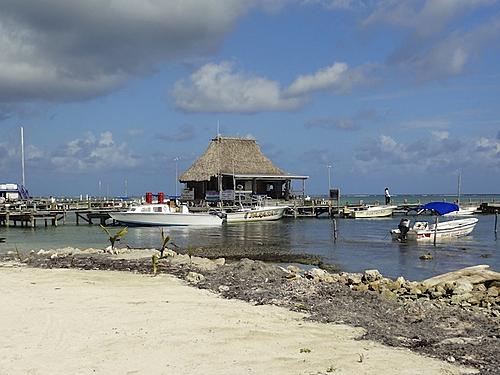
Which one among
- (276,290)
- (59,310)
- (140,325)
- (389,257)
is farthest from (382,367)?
(389,257)

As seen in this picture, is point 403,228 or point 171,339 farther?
point 403,228

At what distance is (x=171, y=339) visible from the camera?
28.0 ft

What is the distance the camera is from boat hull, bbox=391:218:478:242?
3161cm

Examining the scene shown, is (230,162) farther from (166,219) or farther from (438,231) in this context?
(438,231)

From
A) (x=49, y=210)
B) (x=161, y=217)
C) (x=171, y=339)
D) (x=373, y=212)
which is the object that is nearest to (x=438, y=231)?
(x=161, y=217)

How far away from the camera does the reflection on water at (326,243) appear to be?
23.4m

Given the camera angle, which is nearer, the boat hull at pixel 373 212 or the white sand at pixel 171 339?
the white sand at pixel 171 339

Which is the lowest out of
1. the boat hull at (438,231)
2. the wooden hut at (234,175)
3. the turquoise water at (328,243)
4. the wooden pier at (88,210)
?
the turquoise water at (328,243)

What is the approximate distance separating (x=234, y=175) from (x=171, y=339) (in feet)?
154

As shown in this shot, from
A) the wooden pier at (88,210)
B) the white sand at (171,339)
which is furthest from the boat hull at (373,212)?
the white sand at (171,339)

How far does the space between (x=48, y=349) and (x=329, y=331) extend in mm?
4124

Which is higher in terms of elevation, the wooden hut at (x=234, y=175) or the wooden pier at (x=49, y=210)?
the wooden hut at (x=234, y=175)

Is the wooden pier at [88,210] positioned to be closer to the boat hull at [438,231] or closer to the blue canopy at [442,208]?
the boat hull at [438,231]

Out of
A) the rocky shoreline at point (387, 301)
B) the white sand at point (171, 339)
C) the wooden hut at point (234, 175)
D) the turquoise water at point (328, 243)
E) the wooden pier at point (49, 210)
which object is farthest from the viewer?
the wooden hut at point (234, 175)
